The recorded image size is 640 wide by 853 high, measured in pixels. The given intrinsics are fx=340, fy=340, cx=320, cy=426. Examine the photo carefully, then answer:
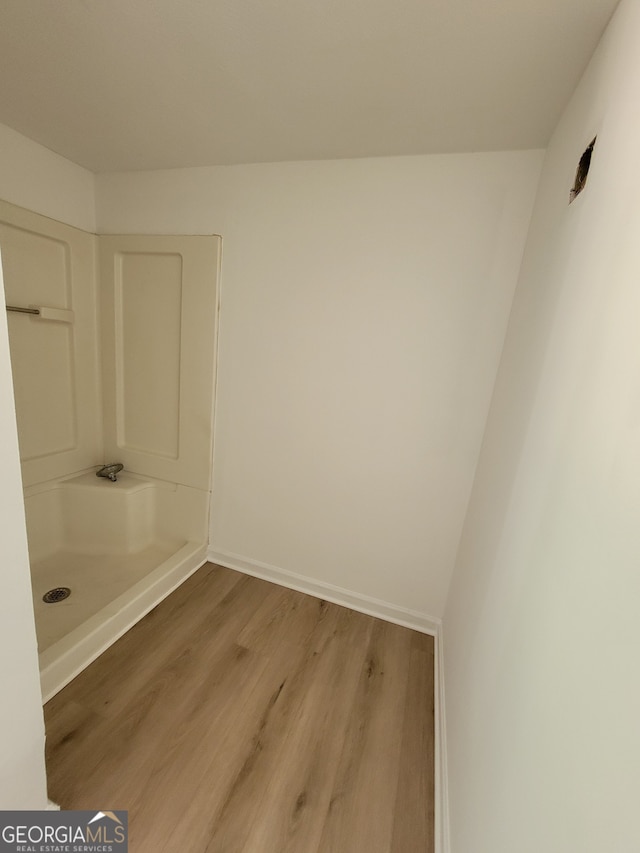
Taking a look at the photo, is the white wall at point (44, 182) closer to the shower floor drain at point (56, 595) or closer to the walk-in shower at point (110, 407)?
the walk-in shower at point (110, 407)

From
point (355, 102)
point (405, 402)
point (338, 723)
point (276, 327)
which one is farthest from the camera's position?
point (276, 327)

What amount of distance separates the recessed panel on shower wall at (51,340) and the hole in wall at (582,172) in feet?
7.27

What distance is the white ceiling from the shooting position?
33.3 inches

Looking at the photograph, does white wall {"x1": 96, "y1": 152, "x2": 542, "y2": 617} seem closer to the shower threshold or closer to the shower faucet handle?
the shower threshold

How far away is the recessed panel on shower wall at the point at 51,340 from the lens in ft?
5.44

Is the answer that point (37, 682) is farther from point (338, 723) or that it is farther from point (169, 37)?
point (169, 37)

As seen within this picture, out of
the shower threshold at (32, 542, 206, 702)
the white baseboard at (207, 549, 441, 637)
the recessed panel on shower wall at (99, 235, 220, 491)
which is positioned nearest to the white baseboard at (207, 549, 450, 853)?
the white baseboard at (207, 549, 441, 637)

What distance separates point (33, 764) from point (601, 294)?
1.68 metres

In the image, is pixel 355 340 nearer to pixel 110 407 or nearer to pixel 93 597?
pixel 110 407

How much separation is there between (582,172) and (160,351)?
1.93 m

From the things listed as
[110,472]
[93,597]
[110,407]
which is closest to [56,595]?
[93,597]

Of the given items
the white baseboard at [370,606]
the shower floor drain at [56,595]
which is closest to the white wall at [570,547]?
the white baseboard at [370,606]

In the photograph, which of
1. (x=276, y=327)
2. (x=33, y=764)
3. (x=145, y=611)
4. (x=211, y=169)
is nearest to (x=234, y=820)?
(x=33, y=764)

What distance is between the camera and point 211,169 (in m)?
1.67
